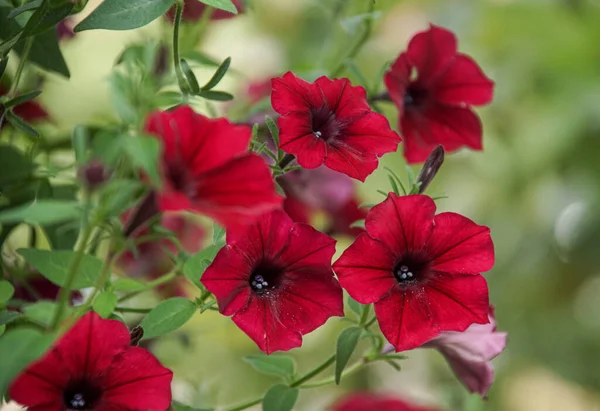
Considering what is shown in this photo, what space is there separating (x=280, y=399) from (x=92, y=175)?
0.20 m

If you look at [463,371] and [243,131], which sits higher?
[243,131]

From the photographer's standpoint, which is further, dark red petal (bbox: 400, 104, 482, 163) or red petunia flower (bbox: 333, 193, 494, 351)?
dark red petal (bbox: 400, 104, 482, 163)

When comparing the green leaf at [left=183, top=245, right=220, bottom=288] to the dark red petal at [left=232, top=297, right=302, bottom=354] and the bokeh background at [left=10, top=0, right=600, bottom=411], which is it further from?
the bokeh background at [left=10, top=0, right=600, bottom=411]

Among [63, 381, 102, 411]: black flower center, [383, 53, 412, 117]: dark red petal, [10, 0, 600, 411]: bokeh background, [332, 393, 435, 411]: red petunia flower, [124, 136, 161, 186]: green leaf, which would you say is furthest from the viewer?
[10, 0, 600, 411]: bokeh background

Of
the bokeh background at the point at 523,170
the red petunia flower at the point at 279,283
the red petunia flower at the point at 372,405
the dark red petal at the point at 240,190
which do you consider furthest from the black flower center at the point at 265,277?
the bokeh background at the point at 523,170

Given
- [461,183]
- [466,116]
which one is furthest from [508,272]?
[466,116]

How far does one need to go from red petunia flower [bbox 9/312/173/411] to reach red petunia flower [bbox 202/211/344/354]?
5 cm

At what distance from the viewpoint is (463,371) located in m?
0.49

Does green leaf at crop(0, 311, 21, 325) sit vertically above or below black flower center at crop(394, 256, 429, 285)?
below

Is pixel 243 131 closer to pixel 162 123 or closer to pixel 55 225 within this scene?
pixel 162 123

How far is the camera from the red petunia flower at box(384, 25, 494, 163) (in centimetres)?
55

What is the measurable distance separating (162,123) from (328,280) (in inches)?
5.5

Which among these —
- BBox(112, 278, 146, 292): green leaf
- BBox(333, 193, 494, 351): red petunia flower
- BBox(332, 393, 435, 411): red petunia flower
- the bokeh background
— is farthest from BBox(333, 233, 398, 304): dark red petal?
the bokeh background

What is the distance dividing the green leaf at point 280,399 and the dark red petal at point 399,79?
0.61ft
